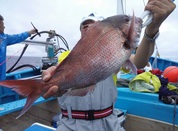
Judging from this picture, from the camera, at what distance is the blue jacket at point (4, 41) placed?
5051mm

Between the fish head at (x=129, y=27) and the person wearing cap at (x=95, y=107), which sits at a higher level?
the fish head at (x=129, y=27)

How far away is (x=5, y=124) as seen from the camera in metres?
4.26

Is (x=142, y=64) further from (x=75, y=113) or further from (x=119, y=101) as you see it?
(x=119, y=101)

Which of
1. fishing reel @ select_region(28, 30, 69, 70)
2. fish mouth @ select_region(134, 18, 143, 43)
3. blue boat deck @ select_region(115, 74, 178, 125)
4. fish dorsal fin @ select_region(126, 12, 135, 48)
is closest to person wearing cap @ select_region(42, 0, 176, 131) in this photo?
fish mouth @ select_region(134, 18, 143, 43)

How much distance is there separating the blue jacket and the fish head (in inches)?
179

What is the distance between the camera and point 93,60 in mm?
1259

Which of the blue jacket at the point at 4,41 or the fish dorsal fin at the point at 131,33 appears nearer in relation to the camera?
the fish dorsal fin at the point at 131,33

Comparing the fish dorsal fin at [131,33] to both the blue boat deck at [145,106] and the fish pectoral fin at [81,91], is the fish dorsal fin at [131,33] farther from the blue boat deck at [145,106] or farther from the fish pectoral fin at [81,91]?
the blue boat deck at [145,106]

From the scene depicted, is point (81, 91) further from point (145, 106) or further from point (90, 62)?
point (145, 106)

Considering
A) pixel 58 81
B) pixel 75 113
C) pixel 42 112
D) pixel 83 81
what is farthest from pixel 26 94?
pixel 42 112

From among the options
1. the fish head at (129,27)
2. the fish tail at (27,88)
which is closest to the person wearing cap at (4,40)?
the fish tail at (27,88)

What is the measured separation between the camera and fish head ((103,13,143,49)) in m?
1.29

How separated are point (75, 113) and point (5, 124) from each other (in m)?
3.09

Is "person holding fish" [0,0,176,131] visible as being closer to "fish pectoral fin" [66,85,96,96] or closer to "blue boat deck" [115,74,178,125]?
"fish pectoral fin" [66,85,96,96]
